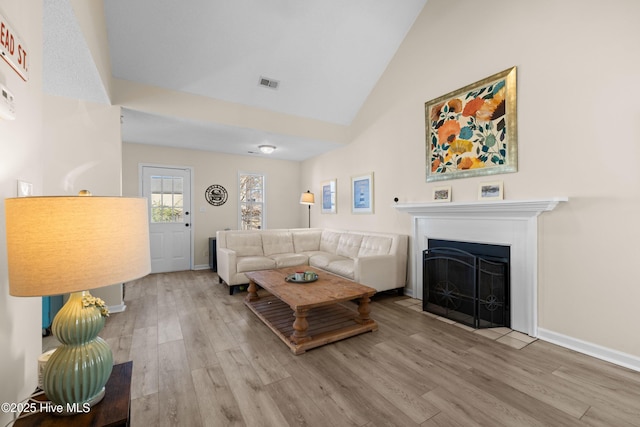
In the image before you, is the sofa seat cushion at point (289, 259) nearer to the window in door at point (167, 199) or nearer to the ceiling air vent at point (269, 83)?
the window in door at point (167, 199)

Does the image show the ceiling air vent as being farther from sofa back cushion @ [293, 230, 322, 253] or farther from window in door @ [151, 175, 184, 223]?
window in door @ [151, 175, 184, 223]

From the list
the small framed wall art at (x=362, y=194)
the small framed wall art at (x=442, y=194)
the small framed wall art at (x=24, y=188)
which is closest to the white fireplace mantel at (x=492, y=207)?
the small framed wall art at (x=442, y=194)

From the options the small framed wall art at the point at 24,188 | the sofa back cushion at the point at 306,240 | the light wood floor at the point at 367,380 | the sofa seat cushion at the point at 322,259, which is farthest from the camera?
the sofa back cushion at the point at 306,240

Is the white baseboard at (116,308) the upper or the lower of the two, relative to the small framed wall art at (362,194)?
lower

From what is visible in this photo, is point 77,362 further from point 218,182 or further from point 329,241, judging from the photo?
point 218,182

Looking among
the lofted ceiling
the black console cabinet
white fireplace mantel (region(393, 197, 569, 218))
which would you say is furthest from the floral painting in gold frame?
the black console cabinet

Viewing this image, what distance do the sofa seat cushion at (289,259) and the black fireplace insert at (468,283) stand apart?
6.57ft

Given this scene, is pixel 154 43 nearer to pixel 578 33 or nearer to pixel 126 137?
pixel 126 137

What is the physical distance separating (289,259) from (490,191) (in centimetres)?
292

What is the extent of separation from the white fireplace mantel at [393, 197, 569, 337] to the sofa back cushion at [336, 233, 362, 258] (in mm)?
1443

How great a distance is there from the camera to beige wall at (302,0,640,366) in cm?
213

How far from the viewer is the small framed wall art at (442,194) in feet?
11.1

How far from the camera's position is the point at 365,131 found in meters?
4.79

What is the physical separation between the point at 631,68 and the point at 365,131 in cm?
313
